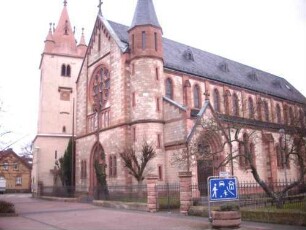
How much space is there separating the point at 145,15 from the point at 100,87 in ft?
29.5

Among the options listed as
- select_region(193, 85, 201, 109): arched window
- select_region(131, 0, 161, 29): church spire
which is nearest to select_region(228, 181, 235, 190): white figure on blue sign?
select_region(131, 0, 161, 29): church spire

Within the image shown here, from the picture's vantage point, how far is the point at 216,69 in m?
42.8

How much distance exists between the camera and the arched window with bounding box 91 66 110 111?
35.1m

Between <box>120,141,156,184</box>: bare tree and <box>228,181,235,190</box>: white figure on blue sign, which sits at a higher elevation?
<box>120,141,156,184</box>: bare tree

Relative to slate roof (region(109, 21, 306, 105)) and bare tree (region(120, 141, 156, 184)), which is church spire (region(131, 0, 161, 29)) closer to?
slate roof (region(109, 21, 306, 105))

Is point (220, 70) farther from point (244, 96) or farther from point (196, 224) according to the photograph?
point (196, 224)

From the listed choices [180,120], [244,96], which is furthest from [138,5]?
[244,96]

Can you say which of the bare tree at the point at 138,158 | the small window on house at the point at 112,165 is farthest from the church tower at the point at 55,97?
the bare tree at the point at 138,158

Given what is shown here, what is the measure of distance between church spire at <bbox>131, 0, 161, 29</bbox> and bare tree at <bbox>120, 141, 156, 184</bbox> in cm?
1107

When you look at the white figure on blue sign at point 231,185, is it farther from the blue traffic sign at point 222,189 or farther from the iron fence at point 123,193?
the iron fence at point 123,193

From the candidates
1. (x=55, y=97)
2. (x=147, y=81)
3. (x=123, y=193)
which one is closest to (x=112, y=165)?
(x=123, y=193)

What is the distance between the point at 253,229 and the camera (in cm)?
1304

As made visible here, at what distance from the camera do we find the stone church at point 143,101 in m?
29.4

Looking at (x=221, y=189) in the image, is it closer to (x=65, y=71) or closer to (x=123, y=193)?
(x=123, y=193)
